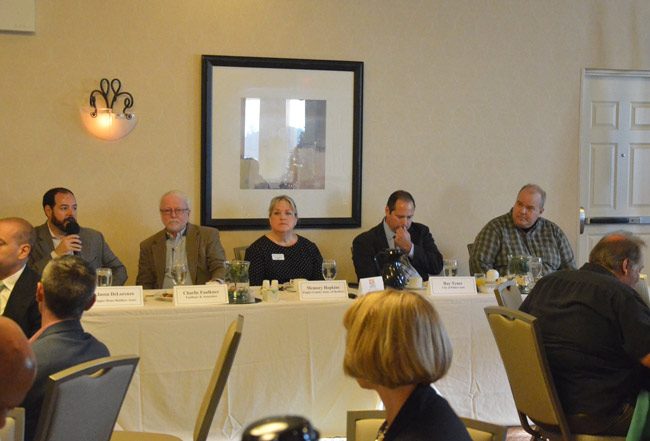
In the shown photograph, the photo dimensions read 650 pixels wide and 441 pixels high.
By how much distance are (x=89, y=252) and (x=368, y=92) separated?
7.24ft

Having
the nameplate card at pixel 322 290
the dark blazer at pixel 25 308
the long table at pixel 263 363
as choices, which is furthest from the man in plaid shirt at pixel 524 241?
the dark blazer at pixel 25 308

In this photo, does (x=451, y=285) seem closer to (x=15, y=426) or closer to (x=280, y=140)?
(x=280, y=140)

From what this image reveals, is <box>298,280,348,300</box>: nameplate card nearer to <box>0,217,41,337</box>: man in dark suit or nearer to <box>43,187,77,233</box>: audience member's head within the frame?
→ <box>0,217,41,337</box>: man in dark suit

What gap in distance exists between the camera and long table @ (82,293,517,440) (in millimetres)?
3727

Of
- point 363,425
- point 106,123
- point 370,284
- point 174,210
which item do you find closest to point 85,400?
point 363,425

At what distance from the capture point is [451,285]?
4.25 meters

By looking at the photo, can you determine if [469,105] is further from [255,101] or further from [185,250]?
[185,250]

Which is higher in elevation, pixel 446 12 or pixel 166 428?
pixel 446 12

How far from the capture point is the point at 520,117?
245 inches

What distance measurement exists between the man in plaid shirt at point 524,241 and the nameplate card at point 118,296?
2.27m

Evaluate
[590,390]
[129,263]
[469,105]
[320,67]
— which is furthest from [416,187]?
[590,390]

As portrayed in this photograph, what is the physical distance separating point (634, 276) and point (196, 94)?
337 cm

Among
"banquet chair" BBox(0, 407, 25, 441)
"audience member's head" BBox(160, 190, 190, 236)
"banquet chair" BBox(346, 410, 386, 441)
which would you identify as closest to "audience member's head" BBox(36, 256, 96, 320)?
"banquet chair" BBox(0, 407, 25, 441)

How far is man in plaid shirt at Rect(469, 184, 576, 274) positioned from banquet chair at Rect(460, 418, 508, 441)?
3.32m
